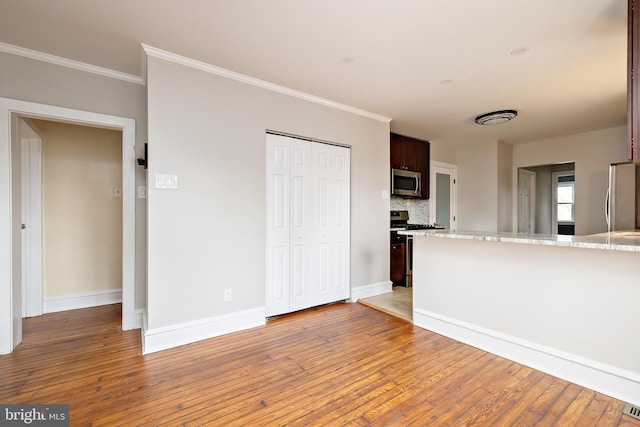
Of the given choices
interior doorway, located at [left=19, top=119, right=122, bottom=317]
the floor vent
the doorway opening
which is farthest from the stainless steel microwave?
interior doorway, located at [left=19, top=119, right=122, bottom=317]

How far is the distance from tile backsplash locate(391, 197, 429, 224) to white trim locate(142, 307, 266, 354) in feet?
10.7

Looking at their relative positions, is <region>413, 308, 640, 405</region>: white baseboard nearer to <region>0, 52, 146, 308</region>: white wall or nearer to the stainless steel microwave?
the stainless steel microwave

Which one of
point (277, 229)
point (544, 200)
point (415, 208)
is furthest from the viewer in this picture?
point (544, 200)

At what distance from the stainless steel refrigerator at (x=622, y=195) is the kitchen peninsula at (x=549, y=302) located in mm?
2548

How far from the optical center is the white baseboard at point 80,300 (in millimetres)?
3348

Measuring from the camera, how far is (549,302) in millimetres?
2156

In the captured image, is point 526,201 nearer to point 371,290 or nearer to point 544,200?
point 544,200

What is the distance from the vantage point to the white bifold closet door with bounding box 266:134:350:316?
126 inches

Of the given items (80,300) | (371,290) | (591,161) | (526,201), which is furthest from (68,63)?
(526,201)

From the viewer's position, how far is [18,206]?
258 centimetres

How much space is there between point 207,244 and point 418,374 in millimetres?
2067

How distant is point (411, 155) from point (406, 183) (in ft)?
1.80

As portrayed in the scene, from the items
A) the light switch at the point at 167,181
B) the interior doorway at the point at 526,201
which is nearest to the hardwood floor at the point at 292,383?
the light switch at the point at 167,181

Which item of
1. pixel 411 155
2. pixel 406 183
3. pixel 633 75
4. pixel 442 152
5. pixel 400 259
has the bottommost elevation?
pixel 400 259
